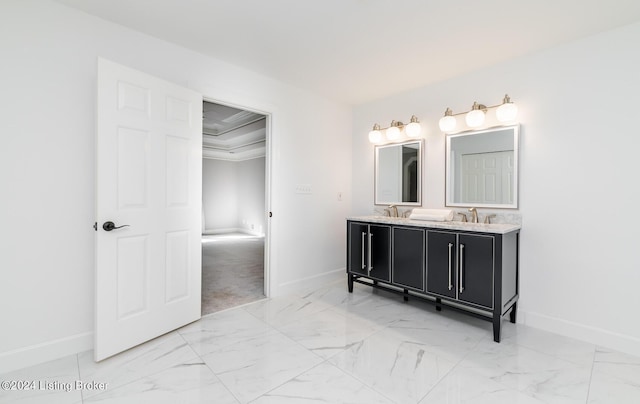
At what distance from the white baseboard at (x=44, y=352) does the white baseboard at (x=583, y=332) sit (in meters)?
3.54

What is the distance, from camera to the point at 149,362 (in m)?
1.91

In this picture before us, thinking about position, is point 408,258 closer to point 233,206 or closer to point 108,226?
point 108,226

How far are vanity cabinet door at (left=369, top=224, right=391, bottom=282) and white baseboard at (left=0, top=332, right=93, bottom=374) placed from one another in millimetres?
2480

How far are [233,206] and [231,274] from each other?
5.12 metres

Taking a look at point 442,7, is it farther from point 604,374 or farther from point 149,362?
point 149,362

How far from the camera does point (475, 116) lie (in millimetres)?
2729

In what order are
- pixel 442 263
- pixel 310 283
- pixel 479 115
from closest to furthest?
1. pixel 442 263
2. pixel 479 115
3. pixel 310 283

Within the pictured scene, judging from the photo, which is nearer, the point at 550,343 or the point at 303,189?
the point at 550,343

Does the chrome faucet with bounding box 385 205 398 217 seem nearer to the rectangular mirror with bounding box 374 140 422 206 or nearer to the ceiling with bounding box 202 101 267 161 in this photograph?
the rectangular mirror with bounding box 374 140 422 206

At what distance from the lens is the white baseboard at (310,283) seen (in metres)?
3.30

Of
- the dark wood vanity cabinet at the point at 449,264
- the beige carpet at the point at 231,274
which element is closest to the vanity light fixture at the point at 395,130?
the dark wood vanity cabinet at the point at 449,264

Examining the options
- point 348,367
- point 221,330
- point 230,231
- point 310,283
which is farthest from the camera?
point 230,231

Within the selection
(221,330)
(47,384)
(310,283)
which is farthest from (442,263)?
(47,384)

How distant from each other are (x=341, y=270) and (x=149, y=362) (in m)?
2.52
